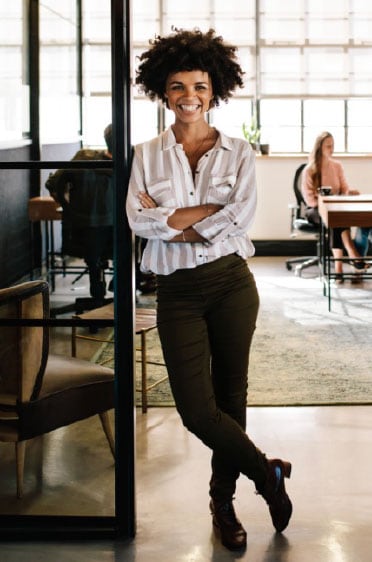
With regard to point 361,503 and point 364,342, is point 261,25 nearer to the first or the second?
point 364,342

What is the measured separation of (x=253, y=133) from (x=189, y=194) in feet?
26.4

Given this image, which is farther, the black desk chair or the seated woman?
the seated woman

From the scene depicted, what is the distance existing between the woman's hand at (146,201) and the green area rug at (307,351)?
514 millimetres

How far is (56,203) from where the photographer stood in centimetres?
307

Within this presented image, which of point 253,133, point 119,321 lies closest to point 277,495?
point 119,321

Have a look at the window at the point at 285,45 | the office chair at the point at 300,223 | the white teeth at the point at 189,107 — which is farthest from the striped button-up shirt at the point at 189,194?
the window at the point at 285,45

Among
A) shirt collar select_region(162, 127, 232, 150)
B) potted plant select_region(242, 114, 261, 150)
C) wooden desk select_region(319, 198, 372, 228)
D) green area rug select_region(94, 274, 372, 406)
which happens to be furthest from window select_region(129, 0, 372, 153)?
shirt collar select_region(162, 127, 232, 150)

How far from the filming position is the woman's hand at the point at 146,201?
2883 millimetres

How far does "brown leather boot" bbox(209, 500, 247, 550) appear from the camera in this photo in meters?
3.03

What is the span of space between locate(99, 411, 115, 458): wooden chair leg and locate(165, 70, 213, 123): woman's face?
970mm

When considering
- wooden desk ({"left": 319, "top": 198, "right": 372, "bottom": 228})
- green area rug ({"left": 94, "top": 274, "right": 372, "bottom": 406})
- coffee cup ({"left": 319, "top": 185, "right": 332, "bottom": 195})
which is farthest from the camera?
coffee cup ({"left": 319, "top": 185, "right": 332, "bottom": 195})

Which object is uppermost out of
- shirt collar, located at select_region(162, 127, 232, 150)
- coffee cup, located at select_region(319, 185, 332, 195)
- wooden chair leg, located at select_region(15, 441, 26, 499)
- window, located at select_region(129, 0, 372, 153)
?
window, located at select_region(129, 0, 372, 153)

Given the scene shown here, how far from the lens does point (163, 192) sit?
2.89m

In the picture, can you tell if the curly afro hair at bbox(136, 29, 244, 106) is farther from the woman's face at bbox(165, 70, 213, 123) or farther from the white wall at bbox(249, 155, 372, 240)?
the white wall at bbox(249, 155, 372, 240)
